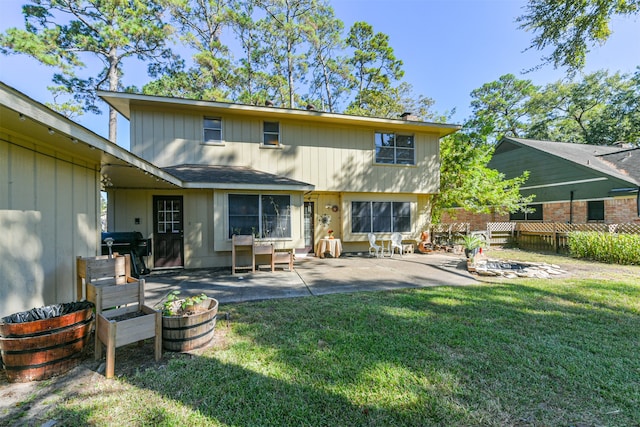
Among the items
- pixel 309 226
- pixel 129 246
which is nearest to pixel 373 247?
pixel 309 226

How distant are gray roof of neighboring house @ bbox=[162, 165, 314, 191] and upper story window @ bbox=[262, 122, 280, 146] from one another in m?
1.37

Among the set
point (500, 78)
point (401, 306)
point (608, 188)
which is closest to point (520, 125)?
point (500, 78)

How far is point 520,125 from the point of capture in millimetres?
26141

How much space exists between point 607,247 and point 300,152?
10.1m

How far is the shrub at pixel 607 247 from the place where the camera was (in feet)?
24.5

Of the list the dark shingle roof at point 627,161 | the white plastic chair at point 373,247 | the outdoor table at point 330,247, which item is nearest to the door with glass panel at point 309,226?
the outdoor table at point 330,247

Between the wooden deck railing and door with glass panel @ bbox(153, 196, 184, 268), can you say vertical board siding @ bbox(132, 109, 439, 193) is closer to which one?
door with glass panel @ bbox(153, 196, 184, 268)

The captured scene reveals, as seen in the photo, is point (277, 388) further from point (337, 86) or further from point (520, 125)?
point (520, 125)

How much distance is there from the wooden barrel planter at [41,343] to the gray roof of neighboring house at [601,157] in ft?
55.7

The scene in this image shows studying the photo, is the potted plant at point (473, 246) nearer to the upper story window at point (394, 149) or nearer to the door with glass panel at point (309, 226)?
the upper story window at point (394, 149)

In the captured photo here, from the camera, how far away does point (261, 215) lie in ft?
24.6

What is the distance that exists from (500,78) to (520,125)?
5115 millimetres

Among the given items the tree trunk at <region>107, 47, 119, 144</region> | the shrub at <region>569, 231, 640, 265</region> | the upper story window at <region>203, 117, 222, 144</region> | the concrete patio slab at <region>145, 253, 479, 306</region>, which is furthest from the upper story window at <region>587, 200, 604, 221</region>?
the tree trunk at <region>107, 47, 119, 144</region>

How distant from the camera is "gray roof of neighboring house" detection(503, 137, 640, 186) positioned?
1143cm
